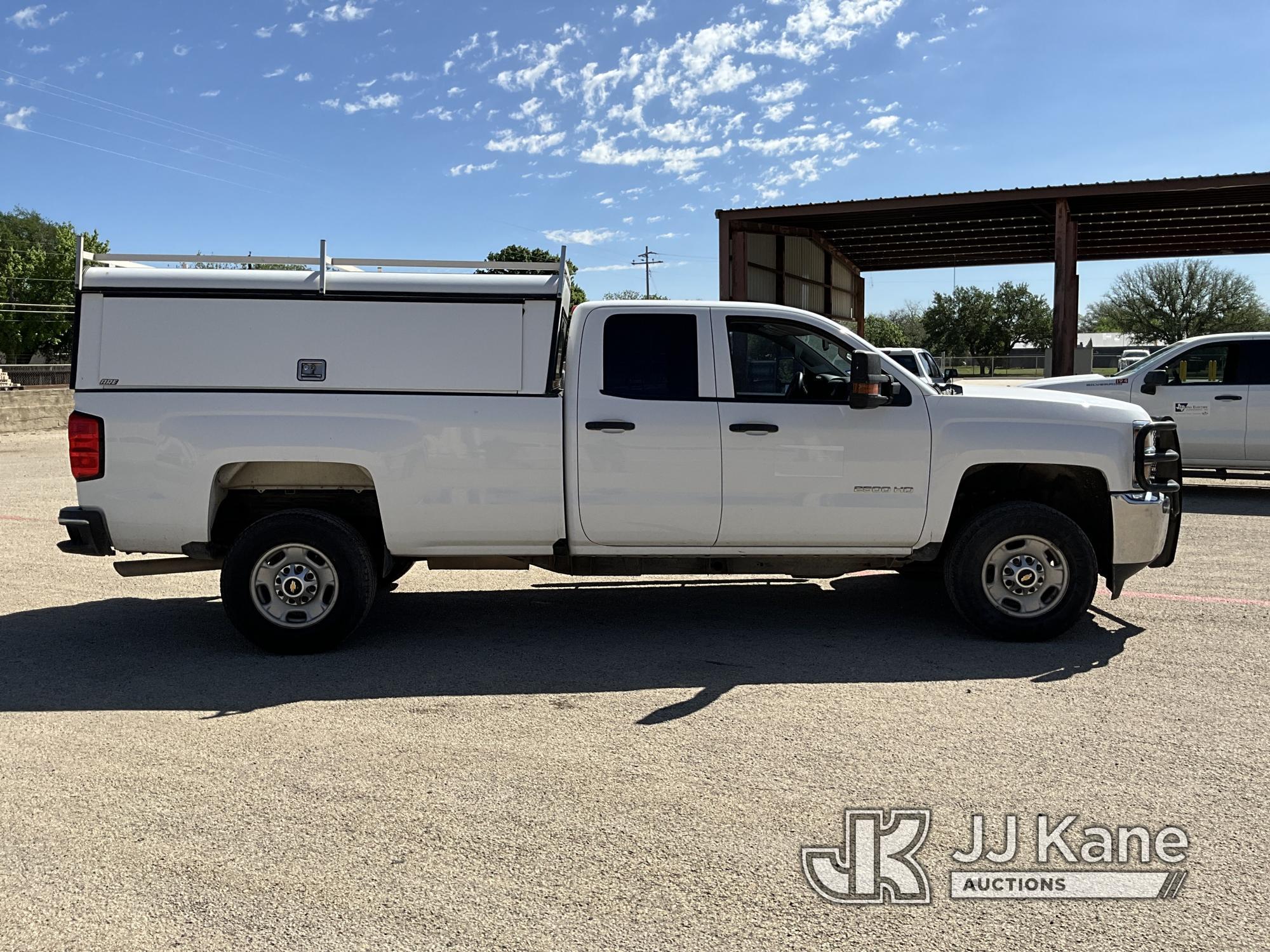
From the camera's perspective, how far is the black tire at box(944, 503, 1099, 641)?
6238mm

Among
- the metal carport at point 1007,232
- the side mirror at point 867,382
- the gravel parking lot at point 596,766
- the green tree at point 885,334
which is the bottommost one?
the gravel parking lot at point 596,766

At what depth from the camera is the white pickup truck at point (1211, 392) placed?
41.2 ft

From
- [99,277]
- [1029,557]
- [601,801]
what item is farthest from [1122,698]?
[99,277]

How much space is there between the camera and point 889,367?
20.6ft

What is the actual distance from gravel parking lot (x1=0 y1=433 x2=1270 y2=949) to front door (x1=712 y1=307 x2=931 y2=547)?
72 cm

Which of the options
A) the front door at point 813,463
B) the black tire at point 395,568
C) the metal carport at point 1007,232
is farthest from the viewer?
the metal carport at point 1007,232

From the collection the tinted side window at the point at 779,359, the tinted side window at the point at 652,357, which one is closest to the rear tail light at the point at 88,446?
the tinted side window at the point at 652,357

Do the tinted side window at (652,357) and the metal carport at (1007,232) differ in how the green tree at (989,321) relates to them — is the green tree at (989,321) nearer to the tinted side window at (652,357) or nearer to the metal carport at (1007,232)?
the metal carport at (1007,232)

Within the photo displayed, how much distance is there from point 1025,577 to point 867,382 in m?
1.55

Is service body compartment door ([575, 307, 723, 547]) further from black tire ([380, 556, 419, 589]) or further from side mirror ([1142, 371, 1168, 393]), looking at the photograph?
side mirror ([1142, 371, 1168, 393])

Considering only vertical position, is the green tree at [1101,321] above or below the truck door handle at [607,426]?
above

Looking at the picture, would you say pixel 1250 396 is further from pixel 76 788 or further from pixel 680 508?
pixel 76 788

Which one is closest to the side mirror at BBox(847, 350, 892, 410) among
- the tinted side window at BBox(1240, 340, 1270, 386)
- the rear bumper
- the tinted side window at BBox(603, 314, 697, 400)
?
the tinted side window at BBox(603, 314, 697, 400)

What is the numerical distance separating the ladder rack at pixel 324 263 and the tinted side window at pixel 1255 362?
9944 millimetres
